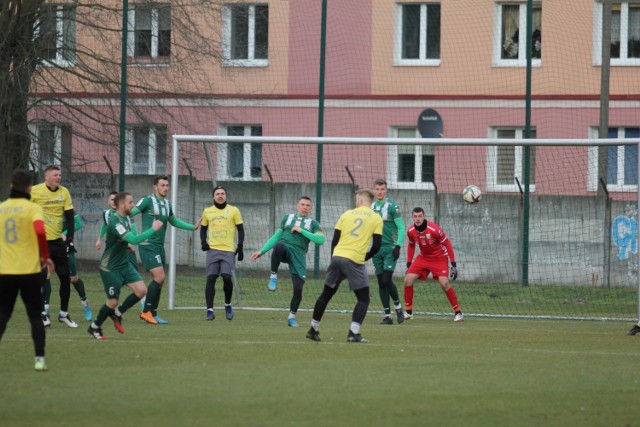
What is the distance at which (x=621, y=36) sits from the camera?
97.4 feet

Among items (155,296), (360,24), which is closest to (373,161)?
(360,24)

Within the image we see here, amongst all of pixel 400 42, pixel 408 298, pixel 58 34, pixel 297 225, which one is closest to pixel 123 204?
pixel 297 225

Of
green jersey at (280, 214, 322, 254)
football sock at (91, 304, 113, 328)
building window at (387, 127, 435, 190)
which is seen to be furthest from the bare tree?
football sock at (91, 304, 113, 328)

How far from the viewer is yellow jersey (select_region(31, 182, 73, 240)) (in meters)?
16.1

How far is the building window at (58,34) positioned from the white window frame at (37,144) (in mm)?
1451

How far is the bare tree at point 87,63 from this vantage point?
24.4 meters

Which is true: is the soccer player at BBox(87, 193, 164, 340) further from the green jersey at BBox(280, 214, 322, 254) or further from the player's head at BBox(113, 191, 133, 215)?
the green jersey at BBox(280, 214, 322, 254)

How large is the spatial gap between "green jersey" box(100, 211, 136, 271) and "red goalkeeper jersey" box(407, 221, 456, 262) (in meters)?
5.14

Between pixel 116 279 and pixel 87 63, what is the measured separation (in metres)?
11.9

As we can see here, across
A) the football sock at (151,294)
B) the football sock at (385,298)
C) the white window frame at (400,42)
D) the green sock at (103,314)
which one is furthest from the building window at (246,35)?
the green sock at (103,314)

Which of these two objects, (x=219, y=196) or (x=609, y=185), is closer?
(x=219, y=196)

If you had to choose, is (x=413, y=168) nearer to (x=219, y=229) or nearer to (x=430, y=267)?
(x=430, y=267)

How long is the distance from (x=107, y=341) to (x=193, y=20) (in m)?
13.6

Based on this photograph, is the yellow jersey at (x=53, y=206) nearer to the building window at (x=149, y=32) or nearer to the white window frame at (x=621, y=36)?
the building window at (x=149, y=32)
